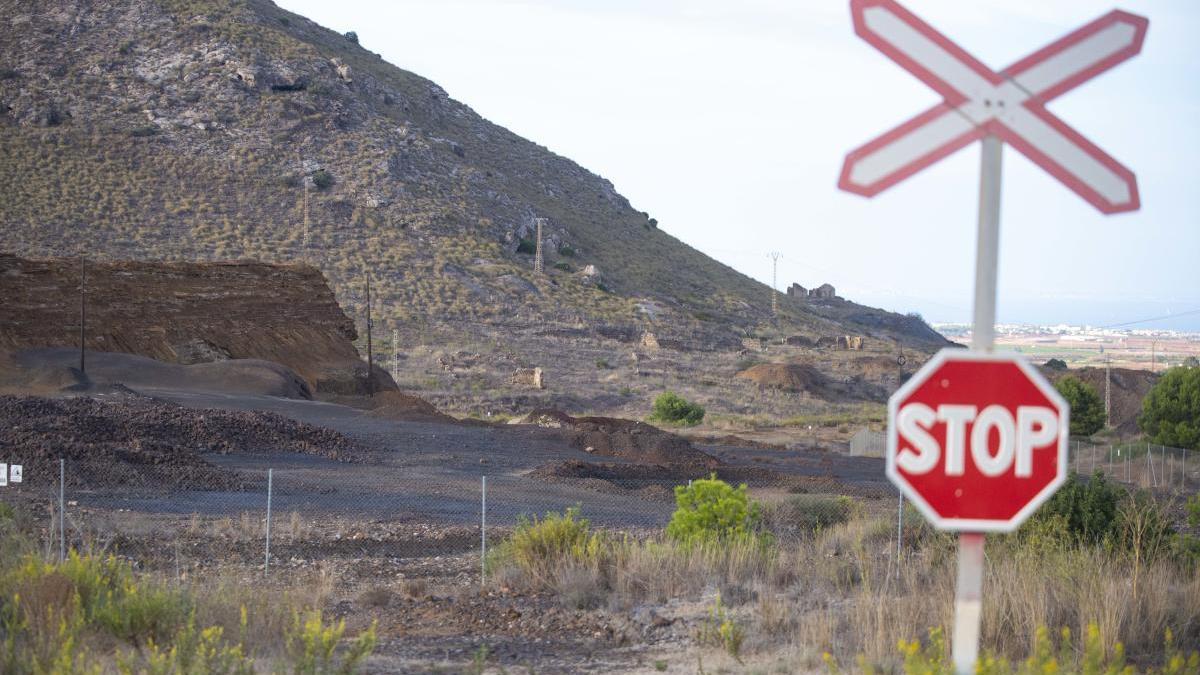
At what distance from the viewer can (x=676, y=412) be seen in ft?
169

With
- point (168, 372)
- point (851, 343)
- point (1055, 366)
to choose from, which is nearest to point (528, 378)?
point (168, 372)

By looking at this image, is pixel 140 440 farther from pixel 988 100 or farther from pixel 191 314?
pixel 191 314

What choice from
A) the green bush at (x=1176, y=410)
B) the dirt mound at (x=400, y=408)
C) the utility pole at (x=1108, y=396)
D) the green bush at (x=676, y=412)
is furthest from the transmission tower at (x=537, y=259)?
the green bush at (x=1176, y=410)

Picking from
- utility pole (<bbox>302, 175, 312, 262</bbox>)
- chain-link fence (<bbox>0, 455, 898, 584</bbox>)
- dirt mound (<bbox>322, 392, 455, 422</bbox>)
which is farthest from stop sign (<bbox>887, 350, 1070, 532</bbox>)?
utility pole (<bbox>302, 175, 312, 262</bbox>)

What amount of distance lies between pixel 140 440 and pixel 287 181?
5174cm

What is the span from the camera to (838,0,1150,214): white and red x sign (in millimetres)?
5125

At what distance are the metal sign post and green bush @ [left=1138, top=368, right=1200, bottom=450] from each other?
44.5 metres

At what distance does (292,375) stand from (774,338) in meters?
44.9

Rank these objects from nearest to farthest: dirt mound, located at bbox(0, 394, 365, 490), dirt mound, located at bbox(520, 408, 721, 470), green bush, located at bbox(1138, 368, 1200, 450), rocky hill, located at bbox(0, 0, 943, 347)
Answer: dirt mound, located at bbox(0, 394, 365, 490)
dirt mound, located at bbox(520, 408, 721, 470)
green bush, located at bbox(1138, 368, 1200, 450)
rocky hill, located at bbox(0, 0, 943, 347)

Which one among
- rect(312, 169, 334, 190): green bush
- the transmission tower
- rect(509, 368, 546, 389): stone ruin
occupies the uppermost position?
rect(312, 169, 334, 190): green bush

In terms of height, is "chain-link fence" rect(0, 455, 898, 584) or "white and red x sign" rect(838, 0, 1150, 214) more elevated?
"white and red x sign" rect(838, 0, 1150, 214)

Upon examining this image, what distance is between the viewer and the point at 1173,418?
4684 cm

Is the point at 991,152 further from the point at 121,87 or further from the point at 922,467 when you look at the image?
the point at 121,87

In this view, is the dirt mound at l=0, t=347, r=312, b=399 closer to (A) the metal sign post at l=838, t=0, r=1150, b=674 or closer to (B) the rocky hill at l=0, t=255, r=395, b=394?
(B) the rocky hill at l=0, t=255, r=395, b=394
